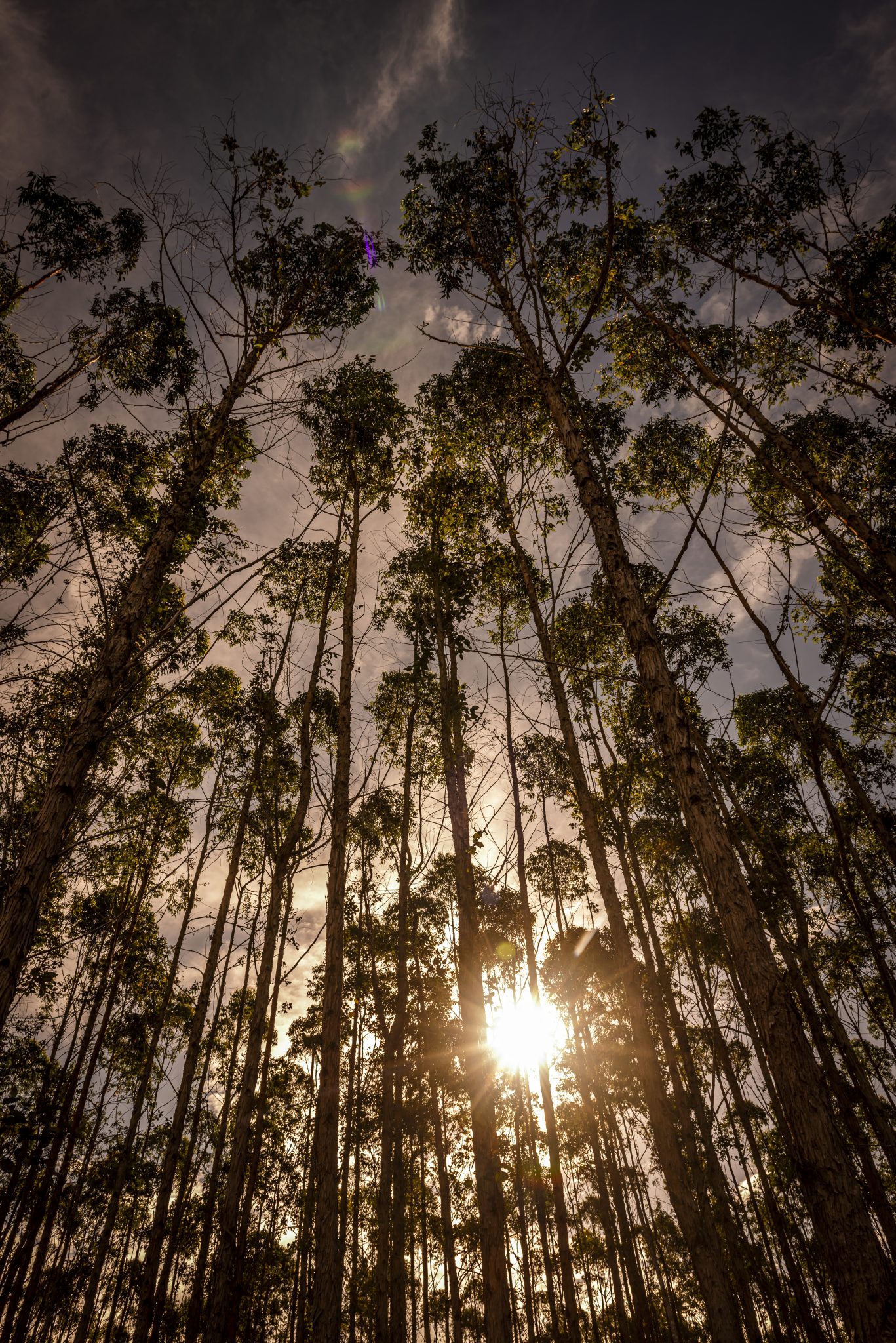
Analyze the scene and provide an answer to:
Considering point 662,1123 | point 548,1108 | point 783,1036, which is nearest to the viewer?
point 783,1036

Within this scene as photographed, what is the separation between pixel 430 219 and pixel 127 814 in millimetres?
12212

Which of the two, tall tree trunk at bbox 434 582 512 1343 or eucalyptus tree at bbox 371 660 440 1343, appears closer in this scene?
tall tree trunk at bbox 434 582 512 1343

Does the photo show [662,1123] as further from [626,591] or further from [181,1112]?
[181,1112]

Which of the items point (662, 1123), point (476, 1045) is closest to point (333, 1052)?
point (476, 1045)

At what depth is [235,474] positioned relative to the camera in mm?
9555

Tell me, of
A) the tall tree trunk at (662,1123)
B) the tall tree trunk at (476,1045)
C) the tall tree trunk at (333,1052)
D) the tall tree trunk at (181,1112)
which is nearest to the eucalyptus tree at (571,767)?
the tall tree trunk at (662,1123)

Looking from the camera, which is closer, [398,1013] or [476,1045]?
[476,1045]

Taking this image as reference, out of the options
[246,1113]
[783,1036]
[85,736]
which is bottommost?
[783,1036]

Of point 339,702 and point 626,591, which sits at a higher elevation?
point 339,702

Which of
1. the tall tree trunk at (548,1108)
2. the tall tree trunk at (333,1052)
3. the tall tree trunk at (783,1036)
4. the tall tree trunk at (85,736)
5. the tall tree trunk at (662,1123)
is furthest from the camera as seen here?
the tall tree trunk at (548,1108)

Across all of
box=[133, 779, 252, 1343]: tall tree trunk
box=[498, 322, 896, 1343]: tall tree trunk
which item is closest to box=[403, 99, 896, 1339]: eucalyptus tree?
box=[498, 322, 896, 1343]: tall tree trunk

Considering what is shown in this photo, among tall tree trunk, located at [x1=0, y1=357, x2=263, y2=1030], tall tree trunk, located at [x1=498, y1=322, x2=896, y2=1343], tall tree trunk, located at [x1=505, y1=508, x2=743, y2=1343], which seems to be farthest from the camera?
tall tree trunk, located at [x1=505, y1=508, x2=743, y2=1343]

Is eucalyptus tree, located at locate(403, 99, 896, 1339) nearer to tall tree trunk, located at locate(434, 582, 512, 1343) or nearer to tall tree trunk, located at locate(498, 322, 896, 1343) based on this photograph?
tall tree trunk, located at locate(498, 322, 896, 1343)

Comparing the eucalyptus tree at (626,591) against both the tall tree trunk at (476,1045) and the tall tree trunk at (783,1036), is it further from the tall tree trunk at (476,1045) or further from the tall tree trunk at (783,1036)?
the tall tree trunk at (476,1045)
